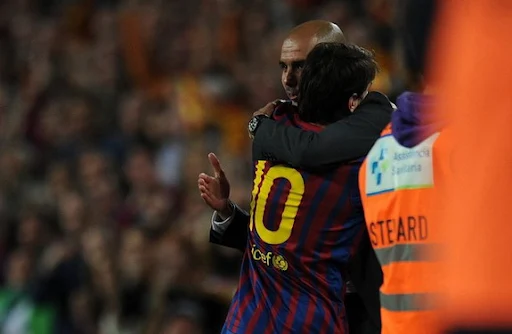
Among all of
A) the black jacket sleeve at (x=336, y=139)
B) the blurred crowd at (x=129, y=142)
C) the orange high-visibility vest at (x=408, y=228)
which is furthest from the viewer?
the blurred crowd at (x=129, y=142)

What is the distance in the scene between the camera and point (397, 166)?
2.71 metres

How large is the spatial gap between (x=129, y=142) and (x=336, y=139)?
5560 mm

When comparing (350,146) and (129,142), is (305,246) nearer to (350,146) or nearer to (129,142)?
(350,146)

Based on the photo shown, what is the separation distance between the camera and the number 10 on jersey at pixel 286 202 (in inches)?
136

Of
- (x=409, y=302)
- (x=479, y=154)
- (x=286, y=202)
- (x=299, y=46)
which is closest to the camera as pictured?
(x=479, y=154)

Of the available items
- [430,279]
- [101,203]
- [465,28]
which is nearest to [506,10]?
[465,28]

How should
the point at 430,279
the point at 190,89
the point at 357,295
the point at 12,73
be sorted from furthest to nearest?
1. the point at 12,73
2. the point at 190,89
3. the point at 357,295
4. the point at 430,279

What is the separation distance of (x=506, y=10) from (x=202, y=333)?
15.7 feet

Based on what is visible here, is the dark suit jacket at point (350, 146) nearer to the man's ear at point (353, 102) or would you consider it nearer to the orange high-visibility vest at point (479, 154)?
the man's ear at point (353, 102)

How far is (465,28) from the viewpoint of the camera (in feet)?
5.07

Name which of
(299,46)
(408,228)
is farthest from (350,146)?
(408,228)

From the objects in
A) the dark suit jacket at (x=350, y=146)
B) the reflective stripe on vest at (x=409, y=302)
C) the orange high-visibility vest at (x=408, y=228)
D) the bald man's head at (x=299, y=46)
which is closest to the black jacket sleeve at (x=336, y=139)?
the dark suit jacket at (x=350, y=146)

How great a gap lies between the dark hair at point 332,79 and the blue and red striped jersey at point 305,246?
66mm

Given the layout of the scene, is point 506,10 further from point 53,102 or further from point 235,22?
point 53,102
